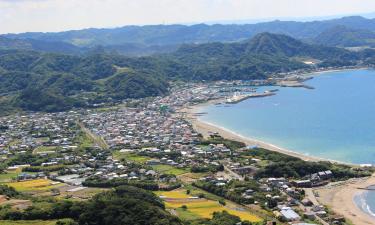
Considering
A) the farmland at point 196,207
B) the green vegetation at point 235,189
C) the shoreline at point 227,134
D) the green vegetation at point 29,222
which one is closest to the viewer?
the green vegetation at point 29,222

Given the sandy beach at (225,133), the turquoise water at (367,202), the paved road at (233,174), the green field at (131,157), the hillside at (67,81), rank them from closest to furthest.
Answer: the turquoise water at (367,202) < the paved road at (233,174) < the green field at (131,157) < the sandy beach at (225,133) < the hillside at (67,81)

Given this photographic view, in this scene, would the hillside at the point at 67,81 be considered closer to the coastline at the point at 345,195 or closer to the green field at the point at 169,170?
the green field at the point at 169,170

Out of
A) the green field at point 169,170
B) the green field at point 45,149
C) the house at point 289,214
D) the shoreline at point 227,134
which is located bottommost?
the green field at point 45,149

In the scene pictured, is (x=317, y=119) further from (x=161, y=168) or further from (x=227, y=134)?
(x=161, y=168)

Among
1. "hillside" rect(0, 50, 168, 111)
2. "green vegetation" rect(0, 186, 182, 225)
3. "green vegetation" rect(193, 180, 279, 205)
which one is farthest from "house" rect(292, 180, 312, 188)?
"hillside" rect(0, 50, 168, 111)

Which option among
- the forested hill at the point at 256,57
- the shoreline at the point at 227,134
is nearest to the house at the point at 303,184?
the shoreline at the point at 227,134

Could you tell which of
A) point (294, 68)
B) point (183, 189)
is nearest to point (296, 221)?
point (183, 189)

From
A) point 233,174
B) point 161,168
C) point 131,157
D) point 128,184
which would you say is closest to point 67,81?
point 131,157
